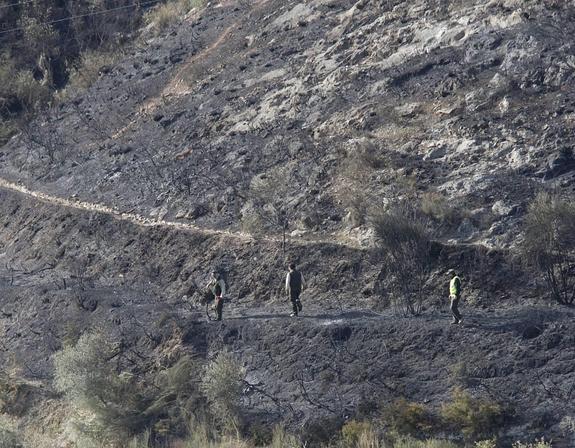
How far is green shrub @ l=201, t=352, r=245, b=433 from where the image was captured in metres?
17.0

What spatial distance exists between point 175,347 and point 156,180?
8873mm

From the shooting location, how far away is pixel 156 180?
27.8 m

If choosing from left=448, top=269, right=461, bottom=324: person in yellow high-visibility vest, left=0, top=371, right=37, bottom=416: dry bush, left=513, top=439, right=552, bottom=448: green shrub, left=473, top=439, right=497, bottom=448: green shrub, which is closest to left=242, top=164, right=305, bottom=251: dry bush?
left=448, top=269, right=461, bottom=324: person in yellow high-visibility vest

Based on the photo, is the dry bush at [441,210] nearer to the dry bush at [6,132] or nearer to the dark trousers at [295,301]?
the dark trousers at [295,301]

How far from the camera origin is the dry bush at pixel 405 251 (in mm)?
19000

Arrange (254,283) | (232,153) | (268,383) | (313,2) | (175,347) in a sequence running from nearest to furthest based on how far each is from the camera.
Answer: (268,383) < (175,347) < (254,283) < (232,153) < (313,2)

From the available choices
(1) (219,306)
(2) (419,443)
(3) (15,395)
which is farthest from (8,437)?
(2) (419,443)

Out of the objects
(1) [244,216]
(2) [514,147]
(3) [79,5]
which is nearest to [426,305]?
(2) [514,147]

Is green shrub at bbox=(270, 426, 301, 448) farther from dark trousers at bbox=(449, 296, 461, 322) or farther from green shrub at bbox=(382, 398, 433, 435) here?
dark trousers at bbox=(449, 296, 461, 322)

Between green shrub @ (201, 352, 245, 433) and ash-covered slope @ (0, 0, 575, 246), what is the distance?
5.27m

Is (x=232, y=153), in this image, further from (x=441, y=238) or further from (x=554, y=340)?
(x=554, y=340)

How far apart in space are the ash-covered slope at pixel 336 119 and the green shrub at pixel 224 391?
5.27 metres

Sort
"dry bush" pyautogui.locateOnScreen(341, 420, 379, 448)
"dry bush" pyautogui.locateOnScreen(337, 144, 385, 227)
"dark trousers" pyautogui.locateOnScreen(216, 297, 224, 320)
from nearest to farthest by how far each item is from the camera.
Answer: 1. "dry bush" pyautogui.locateOnScreen(341, 420, 379, 448)
2. "dark trousers" pyautogui.locateOnScreen(216, 297, 224, 320)
3. "dry bush" pyautogui.locateOnScreen(337, 144, 385, 227)

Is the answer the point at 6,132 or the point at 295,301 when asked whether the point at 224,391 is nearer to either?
the point at 295,301
